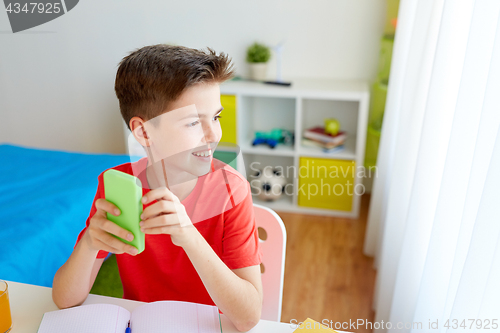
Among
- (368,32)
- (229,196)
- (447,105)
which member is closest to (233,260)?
(229,196)

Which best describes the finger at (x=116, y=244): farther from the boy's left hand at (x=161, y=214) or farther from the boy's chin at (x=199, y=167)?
the boy's chin at (x=199, y=167)

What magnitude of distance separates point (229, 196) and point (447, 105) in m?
0.55

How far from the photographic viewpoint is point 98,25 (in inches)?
92.0

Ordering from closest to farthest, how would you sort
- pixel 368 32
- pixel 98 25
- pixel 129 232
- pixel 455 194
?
pixel 129 232 → pixel 455 194 → pixel 368 32 → pixel 98 25

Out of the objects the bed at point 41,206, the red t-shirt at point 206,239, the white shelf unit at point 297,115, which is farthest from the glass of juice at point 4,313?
the white shelf unit at point 297,115

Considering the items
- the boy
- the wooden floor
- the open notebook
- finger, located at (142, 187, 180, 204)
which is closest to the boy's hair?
the boy

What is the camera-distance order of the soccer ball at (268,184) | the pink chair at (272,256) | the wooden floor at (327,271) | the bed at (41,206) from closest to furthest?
the pink chair at (272,256) → the bed at (41,206) → the wooden floor at (327,271) → the soccer ball at (268,184)

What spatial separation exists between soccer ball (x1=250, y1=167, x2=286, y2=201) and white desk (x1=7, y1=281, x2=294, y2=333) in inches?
63.0

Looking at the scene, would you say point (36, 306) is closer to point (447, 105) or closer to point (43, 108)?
point (447, 105)

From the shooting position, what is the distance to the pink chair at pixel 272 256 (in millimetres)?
854

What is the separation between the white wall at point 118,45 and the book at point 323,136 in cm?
31

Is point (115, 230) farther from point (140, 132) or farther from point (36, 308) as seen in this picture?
point (36, 308)

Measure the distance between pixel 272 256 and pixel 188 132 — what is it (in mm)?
415

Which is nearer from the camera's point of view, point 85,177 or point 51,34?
point 85,177
